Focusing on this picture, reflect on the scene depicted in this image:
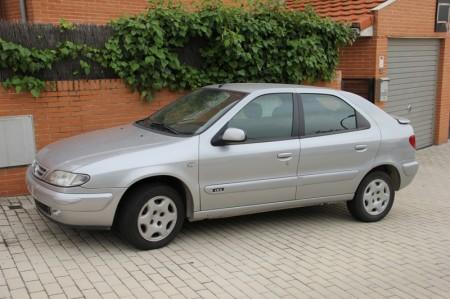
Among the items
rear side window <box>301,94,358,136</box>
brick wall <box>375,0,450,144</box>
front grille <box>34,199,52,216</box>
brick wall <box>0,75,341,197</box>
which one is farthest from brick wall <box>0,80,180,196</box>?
brick wall <box>375,0,450,144</box>

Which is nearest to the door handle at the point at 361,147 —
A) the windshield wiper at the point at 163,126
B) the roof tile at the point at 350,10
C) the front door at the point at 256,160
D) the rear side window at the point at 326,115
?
the rear side window at the point at 326,115

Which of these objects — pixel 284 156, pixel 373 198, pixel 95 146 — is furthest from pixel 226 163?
pixel 373 198

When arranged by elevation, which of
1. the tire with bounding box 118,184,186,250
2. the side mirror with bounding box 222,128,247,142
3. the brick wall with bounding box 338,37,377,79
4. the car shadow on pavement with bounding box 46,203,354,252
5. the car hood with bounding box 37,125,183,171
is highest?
the brick wall with bounding box 338,37,377,79

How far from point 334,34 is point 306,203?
4.41 metres

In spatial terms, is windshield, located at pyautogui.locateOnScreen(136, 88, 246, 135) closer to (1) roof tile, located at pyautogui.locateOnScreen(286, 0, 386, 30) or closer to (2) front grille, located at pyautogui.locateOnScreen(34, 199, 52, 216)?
(2) front grille, located at pyautogui.locateOnScreen(34, 199, 52, 216)

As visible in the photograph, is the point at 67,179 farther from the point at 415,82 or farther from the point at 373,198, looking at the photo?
the point at 415,82

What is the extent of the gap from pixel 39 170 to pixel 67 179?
0.59m

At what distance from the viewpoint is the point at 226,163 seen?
5312 mm

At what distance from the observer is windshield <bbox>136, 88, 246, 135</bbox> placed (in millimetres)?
5500

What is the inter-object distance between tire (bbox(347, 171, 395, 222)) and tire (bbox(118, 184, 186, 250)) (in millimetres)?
2356

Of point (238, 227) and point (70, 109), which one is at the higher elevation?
point (70, 109)

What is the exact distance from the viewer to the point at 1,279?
4363 millimetres

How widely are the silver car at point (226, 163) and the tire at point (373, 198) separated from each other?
0.04ft

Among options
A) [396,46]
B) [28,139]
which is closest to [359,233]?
[28,139]
